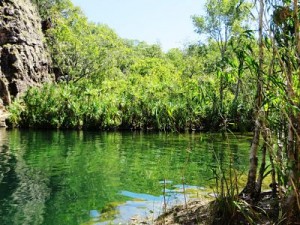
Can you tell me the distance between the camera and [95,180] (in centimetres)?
1197

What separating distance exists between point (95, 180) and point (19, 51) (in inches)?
1460

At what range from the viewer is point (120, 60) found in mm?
52531

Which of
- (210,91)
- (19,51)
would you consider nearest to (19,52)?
(19,51)

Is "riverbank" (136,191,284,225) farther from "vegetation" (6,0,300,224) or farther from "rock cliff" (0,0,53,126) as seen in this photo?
"rock cliff" (0,0,53,126)

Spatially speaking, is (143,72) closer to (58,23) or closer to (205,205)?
(58,23)

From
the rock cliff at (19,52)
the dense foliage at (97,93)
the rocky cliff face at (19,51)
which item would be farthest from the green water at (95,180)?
the rocky cliff face at (19,51)

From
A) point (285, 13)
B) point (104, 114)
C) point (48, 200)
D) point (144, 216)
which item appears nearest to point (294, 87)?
point (285, 13)

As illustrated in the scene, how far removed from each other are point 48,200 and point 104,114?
25.7 m

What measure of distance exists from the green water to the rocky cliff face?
25053 mm

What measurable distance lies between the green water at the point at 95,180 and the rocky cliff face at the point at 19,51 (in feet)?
82.2

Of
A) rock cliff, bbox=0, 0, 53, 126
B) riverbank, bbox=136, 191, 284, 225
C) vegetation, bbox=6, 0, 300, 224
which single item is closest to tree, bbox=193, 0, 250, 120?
vegetation, bbox=6, 0, 300, 224

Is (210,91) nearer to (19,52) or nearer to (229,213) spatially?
(229,213)

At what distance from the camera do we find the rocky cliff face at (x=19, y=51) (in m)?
43.3

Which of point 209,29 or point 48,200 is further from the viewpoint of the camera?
point 209,29
